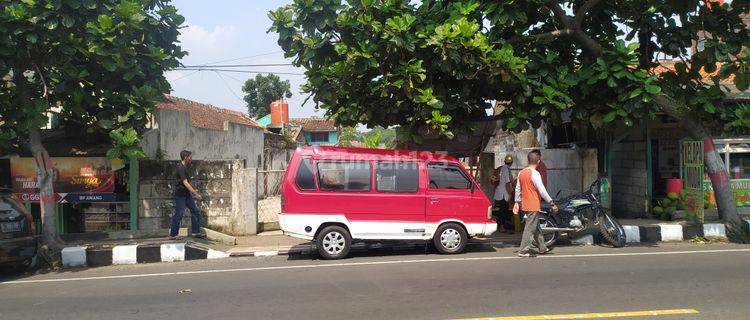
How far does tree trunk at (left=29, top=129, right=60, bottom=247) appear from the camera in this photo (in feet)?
30.4

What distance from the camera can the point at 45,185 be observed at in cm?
936

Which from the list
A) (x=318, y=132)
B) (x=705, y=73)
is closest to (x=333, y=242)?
(x=705, y=73)

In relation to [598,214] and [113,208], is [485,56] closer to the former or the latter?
[598,214]

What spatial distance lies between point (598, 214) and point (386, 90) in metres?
4.36

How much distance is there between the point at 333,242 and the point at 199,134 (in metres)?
12.0

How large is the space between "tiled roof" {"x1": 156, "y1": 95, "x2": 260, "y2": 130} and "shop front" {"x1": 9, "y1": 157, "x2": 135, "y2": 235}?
470 inches

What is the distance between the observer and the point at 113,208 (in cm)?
1100

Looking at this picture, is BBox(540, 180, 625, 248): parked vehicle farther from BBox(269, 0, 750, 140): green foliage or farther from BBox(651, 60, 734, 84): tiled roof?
BBox(651, 60, 734, 84): tiled roof

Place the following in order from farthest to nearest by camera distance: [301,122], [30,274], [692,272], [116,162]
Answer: [301,122] → [116,162] → [30,274] → [692,272]

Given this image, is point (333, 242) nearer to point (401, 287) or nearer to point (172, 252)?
point (401, 287)

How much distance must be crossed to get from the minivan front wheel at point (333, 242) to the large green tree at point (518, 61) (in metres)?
2.10

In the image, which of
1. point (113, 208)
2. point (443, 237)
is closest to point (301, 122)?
point (113, 208)

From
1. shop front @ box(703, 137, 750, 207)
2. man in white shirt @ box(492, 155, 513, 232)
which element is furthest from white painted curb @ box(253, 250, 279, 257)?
shop front @ box(703, 137, 750, 207)

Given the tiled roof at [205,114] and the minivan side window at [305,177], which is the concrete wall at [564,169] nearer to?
the minivan side window at [305,177]
